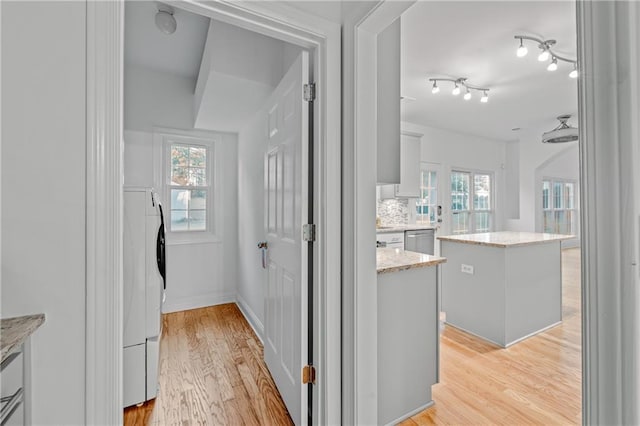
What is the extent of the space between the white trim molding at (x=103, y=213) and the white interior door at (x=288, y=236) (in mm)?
807

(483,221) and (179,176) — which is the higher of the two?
(179,176)

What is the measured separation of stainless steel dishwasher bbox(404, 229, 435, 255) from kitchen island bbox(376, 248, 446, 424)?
8.22 feet

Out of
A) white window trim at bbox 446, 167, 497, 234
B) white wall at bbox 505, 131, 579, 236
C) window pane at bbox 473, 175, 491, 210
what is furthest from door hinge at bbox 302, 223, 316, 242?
white wall at bbox 505, 131, 579, 236

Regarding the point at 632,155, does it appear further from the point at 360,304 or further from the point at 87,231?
the point at 87,231

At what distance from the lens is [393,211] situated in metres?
5.22

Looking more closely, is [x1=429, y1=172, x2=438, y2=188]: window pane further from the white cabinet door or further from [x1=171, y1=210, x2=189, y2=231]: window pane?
Result: [x1=171, y1=210, x2=189, y2=231]: window pane

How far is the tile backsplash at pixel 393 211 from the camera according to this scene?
5.17 metres

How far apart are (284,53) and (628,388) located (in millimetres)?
2388

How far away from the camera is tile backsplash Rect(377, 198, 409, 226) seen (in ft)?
17.0

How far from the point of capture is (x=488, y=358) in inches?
97.3

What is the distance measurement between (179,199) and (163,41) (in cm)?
170

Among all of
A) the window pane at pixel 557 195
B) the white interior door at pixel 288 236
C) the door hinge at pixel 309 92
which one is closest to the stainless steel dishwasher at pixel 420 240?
the white interior door at pixel 288 236

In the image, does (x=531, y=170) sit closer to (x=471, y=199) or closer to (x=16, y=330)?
(x=471, y=199)

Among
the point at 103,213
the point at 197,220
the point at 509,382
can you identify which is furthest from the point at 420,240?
the point at 103,213
